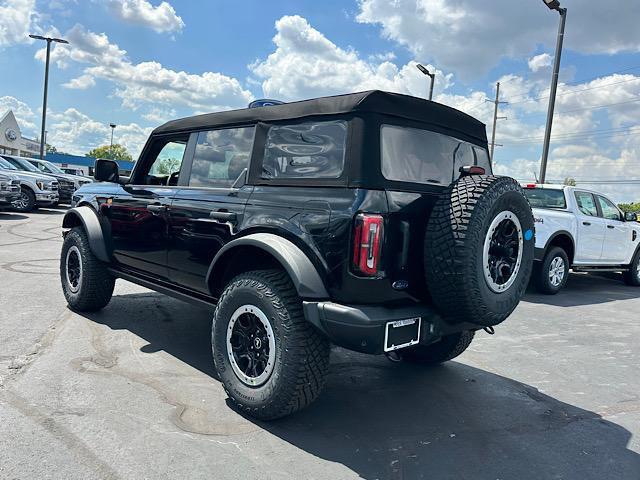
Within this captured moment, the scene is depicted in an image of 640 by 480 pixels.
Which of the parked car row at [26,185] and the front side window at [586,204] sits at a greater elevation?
the front side window at [586,204]

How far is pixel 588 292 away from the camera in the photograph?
9359 mm

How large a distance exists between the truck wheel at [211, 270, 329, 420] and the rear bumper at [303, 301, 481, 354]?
17 cm

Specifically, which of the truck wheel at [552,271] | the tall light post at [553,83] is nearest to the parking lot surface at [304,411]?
the truck wheel at [552,271]

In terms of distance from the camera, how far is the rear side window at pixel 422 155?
3.09 m

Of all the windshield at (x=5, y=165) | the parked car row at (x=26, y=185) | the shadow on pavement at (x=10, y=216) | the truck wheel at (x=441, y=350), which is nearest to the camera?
the truck wheel at (x=441, y=350)

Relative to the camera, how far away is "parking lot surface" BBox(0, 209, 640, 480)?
2713mm

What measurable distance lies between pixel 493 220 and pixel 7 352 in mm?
3783

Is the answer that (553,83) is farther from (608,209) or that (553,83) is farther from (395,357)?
(395,357)

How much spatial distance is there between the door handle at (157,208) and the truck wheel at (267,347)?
1.19 m

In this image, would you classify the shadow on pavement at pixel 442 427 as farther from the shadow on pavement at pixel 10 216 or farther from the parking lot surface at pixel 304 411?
the shadow on pavement at pixel 10 216

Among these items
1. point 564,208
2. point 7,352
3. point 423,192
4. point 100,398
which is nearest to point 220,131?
point 423,192

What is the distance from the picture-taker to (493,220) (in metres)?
2.93

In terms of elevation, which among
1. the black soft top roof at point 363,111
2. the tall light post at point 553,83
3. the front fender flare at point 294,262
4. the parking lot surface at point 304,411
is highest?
the tall light post at point 553,83

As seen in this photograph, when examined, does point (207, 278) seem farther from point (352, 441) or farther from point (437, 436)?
point (437, 436)
